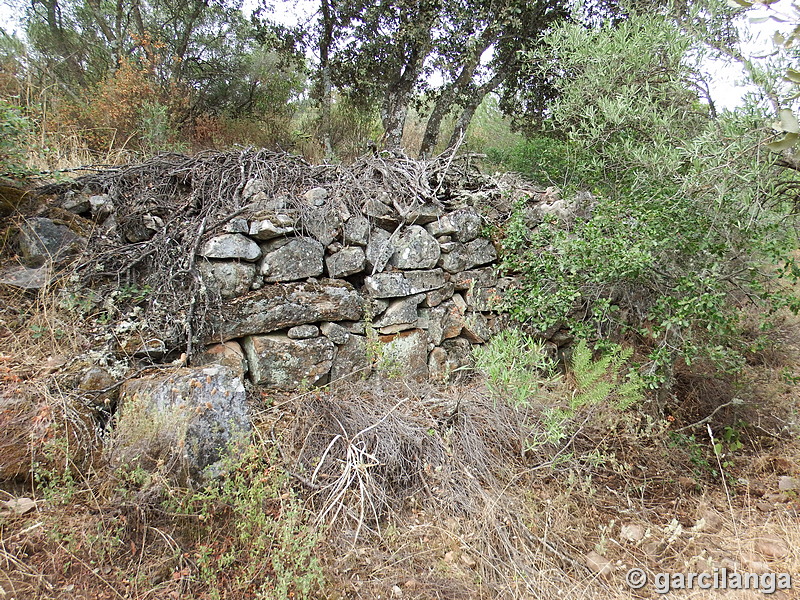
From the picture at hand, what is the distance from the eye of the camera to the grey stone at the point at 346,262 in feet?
10.9

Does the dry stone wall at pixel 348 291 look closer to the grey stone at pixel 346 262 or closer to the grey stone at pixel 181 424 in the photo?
the grey stone at pixel 346 262

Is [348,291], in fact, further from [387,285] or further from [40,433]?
[40,433]

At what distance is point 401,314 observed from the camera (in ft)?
11.6

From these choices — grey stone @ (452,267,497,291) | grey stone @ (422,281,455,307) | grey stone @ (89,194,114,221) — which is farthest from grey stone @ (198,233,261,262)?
grey stone @ (452,267,497,291)

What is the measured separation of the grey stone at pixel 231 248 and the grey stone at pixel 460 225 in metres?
1.44

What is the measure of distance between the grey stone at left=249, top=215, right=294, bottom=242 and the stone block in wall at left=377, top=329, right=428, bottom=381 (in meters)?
1.08

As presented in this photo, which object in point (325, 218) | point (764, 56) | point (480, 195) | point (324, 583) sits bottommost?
point (324, 583)

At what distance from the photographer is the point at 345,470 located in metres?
2.52

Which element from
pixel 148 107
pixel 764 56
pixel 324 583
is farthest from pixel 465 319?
pixel 148 107

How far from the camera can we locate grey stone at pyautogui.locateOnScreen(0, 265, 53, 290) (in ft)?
9.02

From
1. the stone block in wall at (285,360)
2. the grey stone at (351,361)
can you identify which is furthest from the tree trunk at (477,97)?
the stone block in wall at (285,360)

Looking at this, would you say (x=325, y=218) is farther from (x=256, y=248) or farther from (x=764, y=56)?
(x=764, y=56)

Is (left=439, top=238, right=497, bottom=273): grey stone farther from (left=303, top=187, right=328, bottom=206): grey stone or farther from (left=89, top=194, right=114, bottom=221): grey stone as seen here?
(left=89, top=194, right=114, bottom=221): grey stone

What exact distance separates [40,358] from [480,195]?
3383 mm
